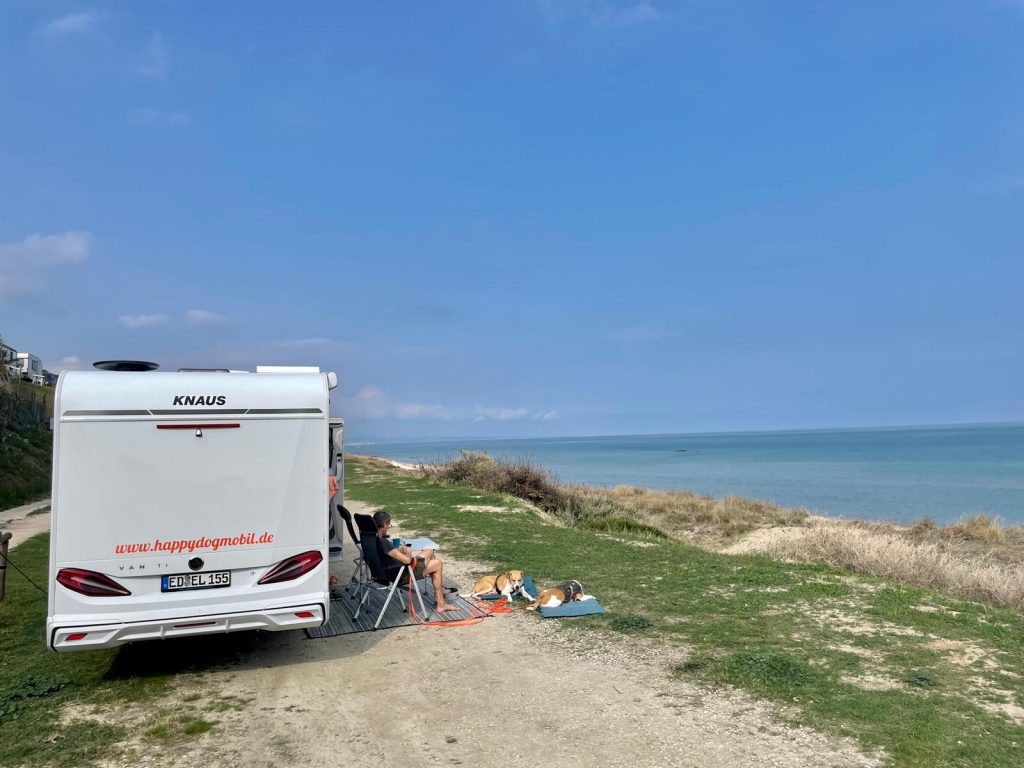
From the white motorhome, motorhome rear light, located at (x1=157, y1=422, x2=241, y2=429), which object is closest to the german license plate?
the white motorhome

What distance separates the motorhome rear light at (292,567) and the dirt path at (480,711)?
0.90m

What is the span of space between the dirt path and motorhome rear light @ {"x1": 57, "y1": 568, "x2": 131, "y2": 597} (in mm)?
1080

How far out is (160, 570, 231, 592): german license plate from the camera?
18.6 feet

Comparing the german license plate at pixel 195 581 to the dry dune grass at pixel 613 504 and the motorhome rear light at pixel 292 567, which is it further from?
the dry dune grass at pixel 613 504

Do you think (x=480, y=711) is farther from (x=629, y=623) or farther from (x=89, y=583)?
(x=89, y=583)

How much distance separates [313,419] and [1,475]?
22.4 m

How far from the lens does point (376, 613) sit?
26.8 feet

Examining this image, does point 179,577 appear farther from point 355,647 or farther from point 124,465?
point 355,647

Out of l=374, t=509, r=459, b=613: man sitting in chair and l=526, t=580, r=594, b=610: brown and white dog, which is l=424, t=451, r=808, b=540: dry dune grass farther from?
l=374, t=509, r=459, b=613: man sitting in chair

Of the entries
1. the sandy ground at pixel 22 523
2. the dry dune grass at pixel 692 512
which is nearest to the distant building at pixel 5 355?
the sandy ground at pixel 22 523

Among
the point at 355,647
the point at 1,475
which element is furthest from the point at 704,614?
the point at 1,475

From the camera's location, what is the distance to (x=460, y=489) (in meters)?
23.5

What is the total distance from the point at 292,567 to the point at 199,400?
5.50 feet

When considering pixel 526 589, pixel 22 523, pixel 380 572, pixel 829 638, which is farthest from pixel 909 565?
pixel 22 523
